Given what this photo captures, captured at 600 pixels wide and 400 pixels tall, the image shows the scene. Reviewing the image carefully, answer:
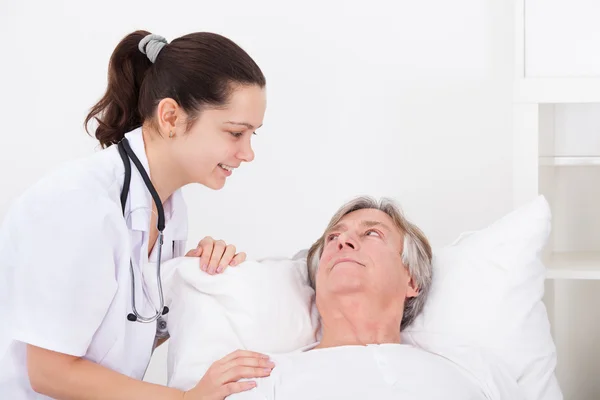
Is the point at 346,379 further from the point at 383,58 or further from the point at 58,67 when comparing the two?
the point at 58,67

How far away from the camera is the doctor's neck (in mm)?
1726

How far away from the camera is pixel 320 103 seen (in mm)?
2533

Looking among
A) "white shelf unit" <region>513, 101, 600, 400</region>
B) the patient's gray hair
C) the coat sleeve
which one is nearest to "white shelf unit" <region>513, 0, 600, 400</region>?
"white shelf unit" <region>513, 101, 600, 400</region>

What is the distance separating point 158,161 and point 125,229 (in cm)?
19

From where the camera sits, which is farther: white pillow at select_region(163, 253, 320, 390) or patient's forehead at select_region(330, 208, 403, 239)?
patient's forehead at select_region(330, 208, 403, 239)

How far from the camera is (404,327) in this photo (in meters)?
1.88

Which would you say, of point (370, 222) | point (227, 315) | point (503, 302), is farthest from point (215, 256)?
point (503, 302)

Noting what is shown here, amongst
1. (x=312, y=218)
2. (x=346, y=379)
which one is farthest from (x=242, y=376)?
(x=312, y=218)

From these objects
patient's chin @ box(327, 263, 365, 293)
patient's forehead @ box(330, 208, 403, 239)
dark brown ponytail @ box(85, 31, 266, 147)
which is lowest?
patient's chin @ box(327, 263, 365, 293)

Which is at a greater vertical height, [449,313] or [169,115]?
[169,115]

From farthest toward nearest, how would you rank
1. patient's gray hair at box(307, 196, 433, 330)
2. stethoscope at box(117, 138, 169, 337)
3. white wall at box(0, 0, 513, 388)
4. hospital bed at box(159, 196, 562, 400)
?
1. white wall at box(0, 0, 513, 388)
2. patient's gray hair at box(307, 196, 433, 330)
3. hospital bed at box(159, 196, 562, 400)
4. stethoscope at box(117, 138, 169, 337)

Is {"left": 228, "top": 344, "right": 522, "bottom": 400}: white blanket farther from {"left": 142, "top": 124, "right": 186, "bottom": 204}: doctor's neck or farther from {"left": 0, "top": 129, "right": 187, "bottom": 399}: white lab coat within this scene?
{"left": 142, "top": 124, "right": 186, "bottom": 204}: doctor's neck

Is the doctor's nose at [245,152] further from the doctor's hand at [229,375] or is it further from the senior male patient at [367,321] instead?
the doctor's hand at [229,375]

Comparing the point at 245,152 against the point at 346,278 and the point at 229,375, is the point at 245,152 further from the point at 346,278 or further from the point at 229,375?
the point at 229,375
